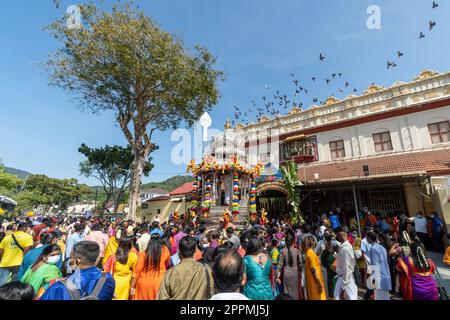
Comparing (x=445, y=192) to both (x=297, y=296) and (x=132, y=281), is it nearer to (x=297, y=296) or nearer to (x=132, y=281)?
(x=297, y=296)

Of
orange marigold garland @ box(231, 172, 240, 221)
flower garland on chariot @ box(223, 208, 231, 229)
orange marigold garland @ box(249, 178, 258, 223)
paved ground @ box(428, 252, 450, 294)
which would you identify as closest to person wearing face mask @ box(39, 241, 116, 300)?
paved ground @ box(428, 252, 450, 294)

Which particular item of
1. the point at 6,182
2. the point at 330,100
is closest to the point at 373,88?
the point at 330,100

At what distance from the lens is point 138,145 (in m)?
16.6

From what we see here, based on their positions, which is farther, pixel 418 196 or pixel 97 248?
pixel 418 196

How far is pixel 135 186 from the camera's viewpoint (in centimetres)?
1584

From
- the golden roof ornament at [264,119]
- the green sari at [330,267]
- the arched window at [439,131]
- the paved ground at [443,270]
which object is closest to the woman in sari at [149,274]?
the green sari at [330,267]

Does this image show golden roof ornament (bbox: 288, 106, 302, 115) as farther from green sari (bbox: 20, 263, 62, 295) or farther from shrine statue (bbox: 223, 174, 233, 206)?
green sari (bbox: 20, 263, 62, 295)

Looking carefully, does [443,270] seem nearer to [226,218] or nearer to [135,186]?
[226,218]

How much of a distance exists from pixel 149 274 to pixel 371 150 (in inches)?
650

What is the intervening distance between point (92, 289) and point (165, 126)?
1700cm

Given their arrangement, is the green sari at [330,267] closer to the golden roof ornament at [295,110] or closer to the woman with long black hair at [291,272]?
the woman with long black hair at [291,272]

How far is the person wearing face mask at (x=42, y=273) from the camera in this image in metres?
2.84
